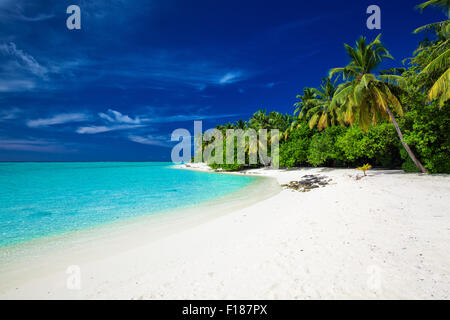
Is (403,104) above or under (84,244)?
above

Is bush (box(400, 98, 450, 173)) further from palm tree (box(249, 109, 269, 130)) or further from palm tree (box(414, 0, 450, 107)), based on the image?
palm tree (box(249, 109, 269, 130))

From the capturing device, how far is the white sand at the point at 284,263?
2795 millimetres

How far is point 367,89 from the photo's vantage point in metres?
12.9

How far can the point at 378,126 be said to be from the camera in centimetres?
1662

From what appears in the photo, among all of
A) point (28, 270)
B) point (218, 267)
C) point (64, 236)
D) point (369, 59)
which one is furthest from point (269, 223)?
point (369, 59)

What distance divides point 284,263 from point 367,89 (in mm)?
14685

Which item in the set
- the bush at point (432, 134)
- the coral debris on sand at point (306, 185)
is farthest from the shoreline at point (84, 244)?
the bush at point (432, 134)

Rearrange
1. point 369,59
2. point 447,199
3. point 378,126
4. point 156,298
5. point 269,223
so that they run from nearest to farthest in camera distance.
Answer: point 156,298 → point 269,223 → point 447,199 → point 369,59 → point 378,126

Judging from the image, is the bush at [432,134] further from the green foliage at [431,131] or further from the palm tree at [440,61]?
the palm tree at [440,61]

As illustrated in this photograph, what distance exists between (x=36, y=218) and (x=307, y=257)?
41.7 feet

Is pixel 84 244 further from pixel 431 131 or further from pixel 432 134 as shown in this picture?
pixel 432 134

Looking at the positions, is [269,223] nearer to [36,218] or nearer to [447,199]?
[447,199]

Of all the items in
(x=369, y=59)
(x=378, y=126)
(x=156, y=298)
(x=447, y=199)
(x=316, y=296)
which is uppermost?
(x=369, y=59)

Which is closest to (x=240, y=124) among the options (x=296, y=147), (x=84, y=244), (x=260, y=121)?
(x=260, y=121)
